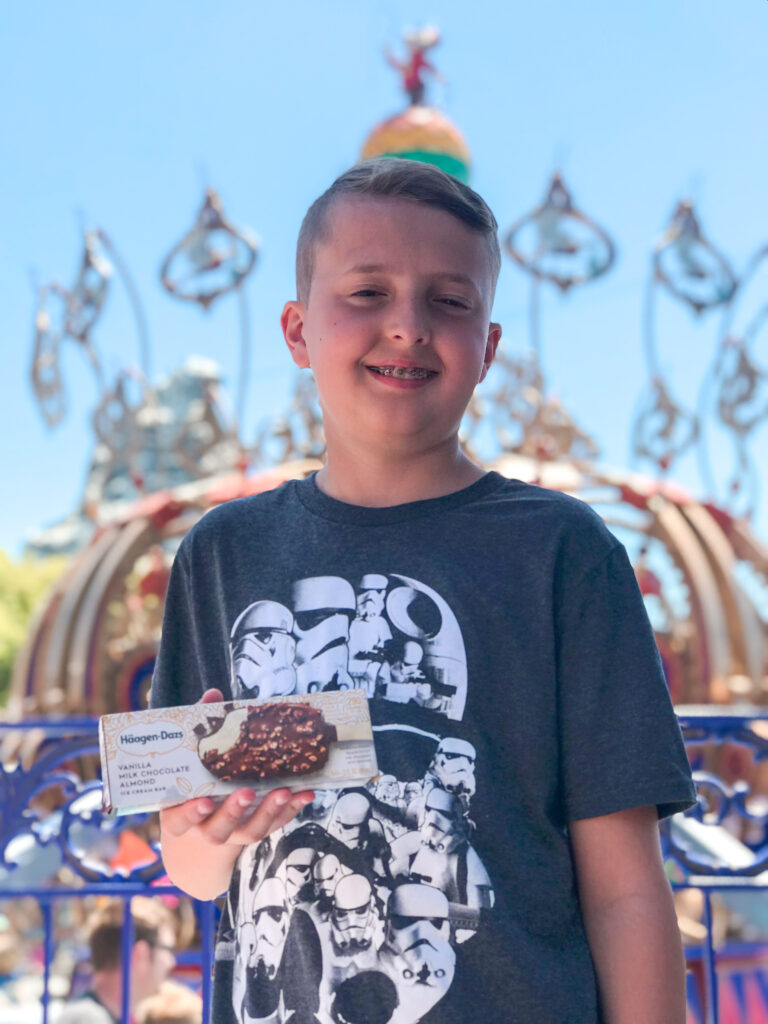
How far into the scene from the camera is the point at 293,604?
919 mm

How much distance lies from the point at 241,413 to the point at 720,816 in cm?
358

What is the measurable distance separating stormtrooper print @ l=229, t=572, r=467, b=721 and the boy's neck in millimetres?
100

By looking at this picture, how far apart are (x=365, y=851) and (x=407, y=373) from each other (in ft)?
1.41

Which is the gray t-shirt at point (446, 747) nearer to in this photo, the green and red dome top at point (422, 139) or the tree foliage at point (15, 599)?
the green and red dome top at point (422, 139)

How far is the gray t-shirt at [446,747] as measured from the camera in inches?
30.7

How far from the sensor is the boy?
0.79 metres

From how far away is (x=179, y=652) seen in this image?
1.03 metres

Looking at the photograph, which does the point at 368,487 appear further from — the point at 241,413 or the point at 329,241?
the point at 241,413

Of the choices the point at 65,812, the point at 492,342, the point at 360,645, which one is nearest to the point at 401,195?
the point at 492,342

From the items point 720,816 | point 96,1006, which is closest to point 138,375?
point 96,1006

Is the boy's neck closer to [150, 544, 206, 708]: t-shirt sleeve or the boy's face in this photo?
the boy's face

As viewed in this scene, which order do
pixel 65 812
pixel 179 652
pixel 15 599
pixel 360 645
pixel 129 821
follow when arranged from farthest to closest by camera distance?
1. pixel 15 599
2. pixel 129 821
3. pixel 65 812
4. pixel 179 652
5. pixel 360 645

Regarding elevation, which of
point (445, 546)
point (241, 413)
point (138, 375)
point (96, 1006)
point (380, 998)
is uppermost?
point (138, 375)

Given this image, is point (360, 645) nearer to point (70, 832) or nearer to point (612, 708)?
point (612, 708)
